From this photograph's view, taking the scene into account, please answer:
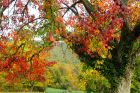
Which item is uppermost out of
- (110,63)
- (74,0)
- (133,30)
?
(74,0)

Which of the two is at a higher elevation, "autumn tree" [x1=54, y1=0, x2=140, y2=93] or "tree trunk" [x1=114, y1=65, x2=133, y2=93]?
"autumn tree" [x1=54, y1=0, x2=140, y2=93]

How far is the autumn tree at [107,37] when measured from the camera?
17.7 m

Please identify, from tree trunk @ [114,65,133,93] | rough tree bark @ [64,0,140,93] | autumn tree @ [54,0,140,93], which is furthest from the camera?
tree trunk @ [114,65,133,93]

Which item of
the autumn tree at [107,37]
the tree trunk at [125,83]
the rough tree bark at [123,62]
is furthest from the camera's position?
the tree trunk at [125,83]

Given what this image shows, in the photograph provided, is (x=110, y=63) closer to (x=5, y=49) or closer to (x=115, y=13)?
(x=115, y=13)

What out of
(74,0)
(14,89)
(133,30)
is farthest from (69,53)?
(14,89)

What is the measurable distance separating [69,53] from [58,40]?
284cm

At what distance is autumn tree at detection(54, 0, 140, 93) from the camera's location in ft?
58.0

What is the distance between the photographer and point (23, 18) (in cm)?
1962

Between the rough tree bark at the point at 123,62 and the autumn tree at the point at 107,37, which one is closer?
the autumn tree at the point at 107,37

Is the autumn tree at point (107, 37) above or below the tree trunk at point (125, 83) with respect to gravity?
above

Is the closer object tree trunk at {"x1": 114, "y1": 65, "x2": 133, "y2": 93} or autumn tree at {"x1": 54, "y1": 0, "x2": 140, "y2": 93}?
autumn tree at {"x1": 54, "y1": 0, "x2": 140, "y2": 93}

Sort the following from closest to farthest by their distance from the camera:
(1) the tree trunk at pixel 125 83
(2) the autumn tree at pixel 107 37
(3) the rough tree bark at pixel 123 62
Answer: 1. (2) the autumn tree at pixel 107 37
2. (3) the rough tree bark at pixel 123 62
3. (1) the tree trunk at pixel 125 83

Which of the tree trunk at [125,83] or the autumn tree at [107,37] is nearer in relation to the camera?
the autumn tree at [107,37]
